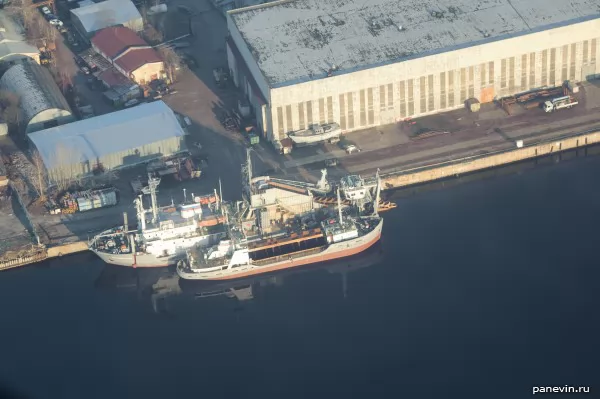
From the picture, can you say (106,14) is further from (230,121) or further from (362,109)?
(362,109)

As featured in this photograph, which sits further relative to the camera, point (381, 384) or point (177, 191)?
point (177, 191)

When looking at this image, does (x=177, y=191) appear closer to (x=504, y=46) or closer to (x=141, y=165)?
(x=141, y=165)

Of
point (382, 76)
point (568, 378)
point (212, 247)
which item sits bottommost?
point (568, 378)

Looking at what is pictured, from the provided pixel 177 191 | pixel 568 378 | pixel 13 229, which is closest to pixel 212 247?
pixel 177 191

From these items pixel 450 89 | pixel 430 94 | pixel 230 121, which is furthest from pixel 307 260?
pixel 450 89

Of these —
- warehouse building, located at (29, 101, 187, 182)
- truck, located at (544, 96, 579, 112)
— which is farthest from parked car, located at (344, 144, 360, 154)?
truck, located at (544, 96, 579, 112)

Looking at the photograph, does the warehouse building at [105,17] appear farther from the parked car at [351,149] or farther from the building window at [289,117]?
the parked car at [351,149]

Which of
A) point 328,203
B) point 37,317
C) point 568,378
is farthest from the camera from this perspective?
point 328,203
